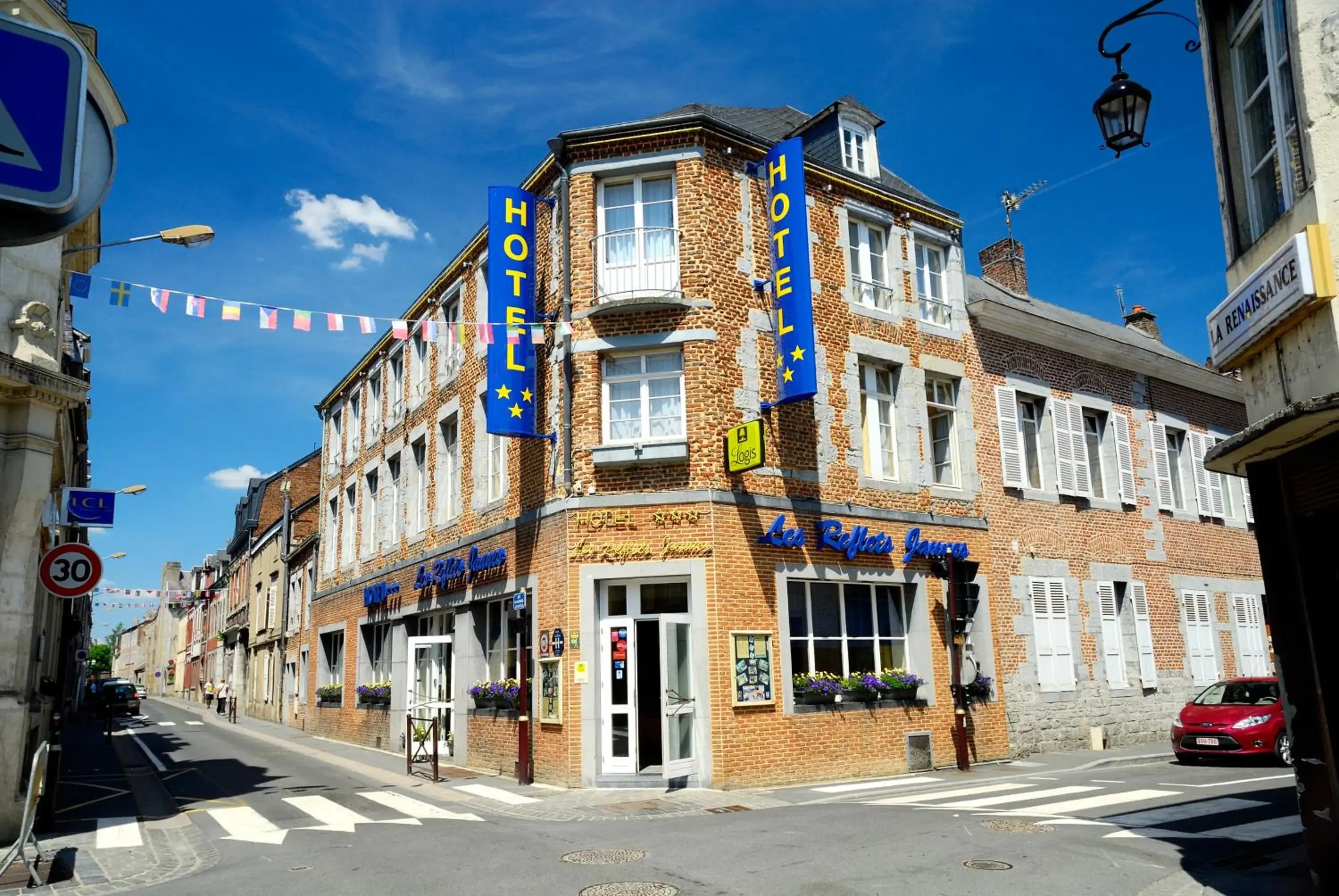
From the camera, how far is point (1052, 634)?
17.5 metres

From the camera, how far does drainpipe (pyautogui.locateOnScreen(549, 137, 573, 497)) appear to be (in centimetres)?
1408

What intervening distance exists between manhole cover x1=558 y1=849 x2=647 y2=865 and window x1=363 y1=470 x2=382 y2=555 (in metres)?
15.9

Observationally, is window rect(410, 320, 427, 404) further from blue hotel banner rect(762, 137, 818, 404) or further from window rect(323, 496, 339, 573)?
blue hotel banner rect(762, 137, 818, 404)

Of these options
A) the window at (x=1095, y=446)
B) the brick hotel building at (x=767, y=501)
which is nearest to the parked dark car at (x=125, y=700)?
the brick hotel building at (x=767, y=501)

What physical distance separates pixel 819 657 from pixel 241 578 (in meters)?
38.0

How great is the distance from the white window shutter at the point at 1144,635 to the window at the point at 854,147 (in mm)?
9883

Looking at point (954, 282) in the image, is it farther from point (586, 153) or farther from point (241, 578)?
point (241, 578)

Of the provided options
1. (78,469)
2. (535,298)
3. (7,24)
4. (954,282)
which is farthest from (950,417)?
(78,469)

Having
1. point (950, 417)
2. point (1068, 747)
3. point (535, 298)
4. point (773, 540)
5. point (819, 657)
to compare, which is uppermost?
point (535, 298)

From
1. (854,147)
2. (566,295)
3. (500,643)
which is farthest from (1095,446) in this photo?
(500,643)

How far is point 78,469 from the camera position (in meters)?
26.9

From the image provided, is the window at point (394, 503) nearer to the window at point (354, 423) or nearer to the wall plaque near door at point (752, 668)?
the window at point (354, 423)

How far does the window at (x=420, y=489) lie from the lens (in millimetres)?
20297

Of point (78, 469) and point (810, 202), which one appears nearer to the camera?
point (810, 202)
